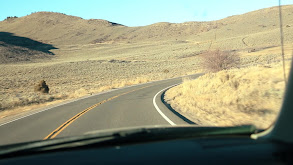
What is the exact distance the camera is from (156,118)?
33.3 ft

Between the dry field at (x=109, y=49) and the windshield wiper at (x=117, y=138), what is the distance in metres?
17.2

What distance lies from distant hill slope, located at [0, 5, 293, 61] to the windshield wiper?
105m

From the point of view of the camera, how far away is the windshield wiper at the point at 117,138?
371 centimetres

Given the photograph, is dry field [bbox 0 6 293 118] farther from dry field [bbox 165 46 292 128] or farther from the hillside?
dry field [bbox 165 46 292 128]

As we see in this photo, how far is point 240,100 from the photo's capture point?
1105 cm

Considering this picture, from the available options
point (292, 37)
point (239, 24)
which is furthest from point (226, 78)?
point (239, 24)

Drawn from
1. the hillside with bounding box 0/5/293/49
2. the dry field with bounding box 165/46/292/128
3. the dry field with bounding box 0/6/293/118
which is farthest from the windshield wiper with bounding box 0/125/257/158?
A: the hillside with bounding box 0/5/293/49

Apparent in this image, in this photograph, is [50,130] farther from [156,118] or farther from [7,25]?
[7,25]

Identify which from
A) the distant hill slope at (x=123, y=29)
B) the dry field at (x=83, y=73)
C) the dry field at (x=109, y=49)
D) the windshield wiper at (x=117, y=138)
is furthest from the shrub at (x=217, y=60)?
the distant hill slope at (x=123, y=29)

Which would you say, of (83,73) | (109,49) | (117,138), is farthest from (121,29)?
(117,138)

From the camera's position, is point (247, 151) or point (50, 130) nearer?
point (247, 151)

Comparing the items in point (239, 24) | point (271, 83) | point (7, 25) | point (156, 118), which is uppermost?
point (7, 25)

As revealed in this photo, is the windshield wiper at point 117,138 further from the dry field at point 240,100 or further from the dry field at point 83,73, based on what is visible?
the dry field at point 83,73

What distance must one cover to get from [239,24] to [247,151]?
124m
